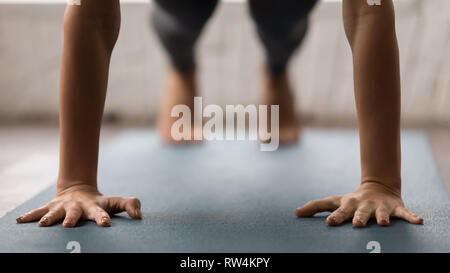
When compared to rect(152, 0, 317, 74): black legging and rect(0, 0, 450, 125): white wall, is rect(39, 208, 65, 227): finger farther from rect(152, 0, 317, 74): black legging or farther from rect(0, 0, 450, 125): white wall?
rect(0, 0, 450, 125): white wall

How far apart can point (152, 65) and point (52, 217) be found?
950mm

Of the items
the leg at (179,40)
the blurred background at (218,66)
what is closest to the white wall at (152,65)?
the blurred background at (218,66)

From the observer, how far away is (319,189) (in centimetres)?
81

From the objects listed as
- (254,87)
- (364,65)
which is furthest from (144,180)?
(254,87)

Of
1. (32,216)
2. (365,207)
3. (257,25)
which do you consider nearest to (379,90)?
(365,207)

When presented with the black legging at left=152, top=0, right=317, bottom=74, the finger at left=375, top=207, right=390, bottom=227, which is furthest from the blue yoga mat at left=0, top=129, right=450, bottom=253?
the black legging at left=152, top=0, right=317, bottom=74

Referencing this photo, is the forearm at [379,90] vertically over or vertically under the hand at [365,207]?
over

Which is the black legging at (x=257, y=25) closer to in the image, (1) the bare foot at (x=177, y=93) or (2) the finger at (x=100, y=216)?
(1) the bare foot at (x=177, y=93)

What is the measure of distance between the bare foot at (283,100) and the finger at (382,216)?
610 mm

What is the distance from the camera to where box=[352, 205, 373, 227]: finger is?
1.94 feet

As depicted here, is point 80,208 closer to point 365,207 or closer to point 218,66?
point 365,207

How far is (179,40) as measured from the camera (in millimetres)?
1197

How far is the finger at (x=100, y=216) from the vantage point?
601mm
